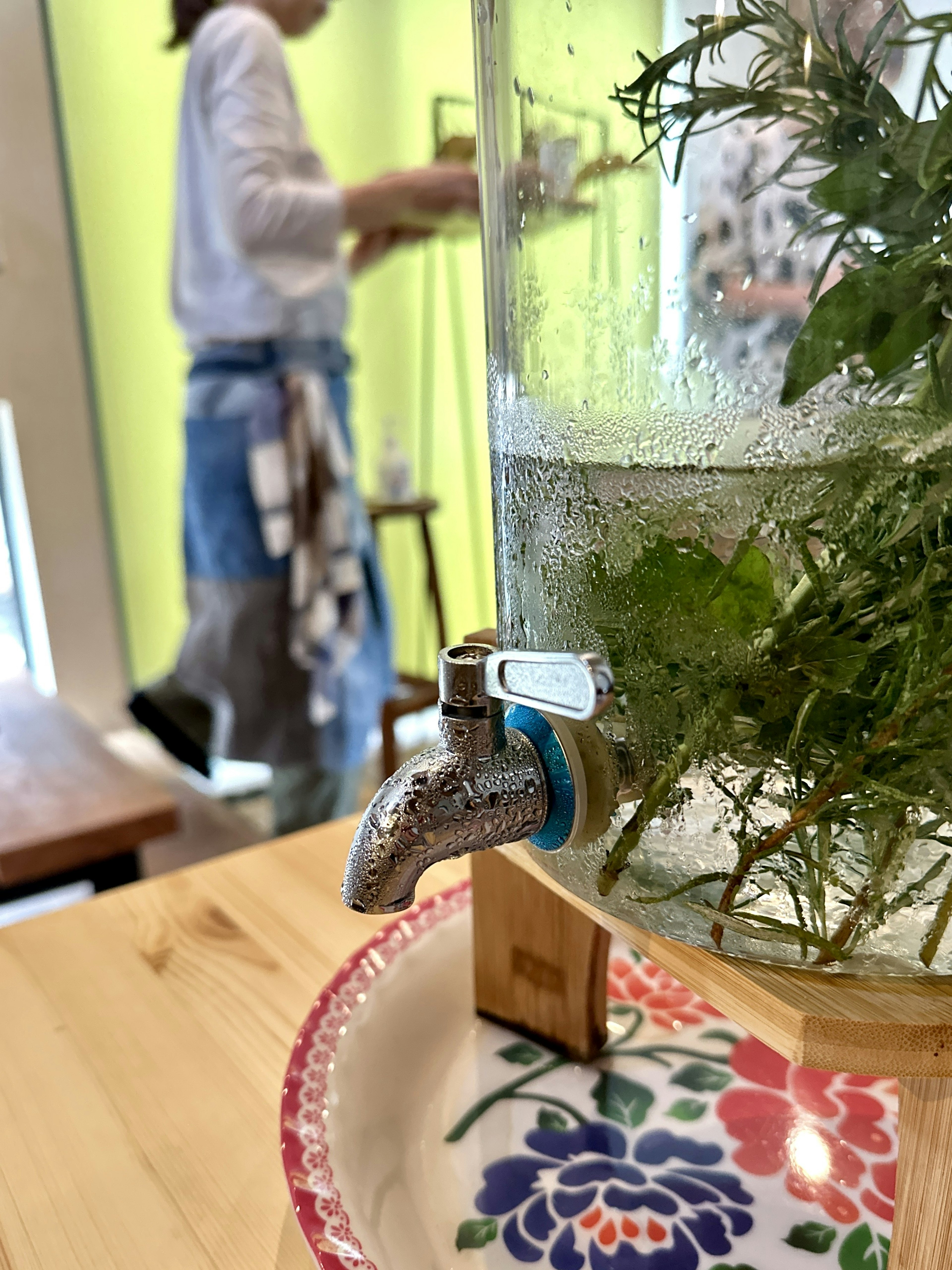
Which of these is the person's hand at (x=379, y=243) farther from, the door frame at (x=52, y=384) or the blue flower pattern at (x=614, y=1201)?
the blue flower pattern at (x=614, y=1201)

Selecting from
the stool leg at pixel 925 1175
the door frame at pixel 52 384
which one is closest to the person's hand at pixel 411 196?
the door frame at pixel 52 384

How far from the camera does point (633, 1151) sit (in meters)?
0.40

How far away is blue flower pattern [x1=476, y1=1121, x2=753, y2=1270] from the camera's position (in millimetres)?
354

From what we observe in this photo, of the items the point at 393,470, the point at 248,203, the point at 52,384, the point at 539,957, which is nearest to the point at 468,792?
the point at 539,957

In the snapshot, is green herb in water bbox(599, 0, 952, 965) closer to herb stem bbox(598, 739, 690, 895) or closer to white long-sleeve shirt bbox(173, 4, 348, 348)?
herb stem bbox(598, 739, 690, 895)

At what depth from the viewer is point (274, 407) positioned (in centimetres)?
125

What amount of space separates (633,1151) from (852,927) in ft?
0.68

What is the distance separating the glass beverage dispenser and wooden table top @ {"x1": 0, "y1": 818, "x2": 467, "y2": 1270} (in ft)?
0.72

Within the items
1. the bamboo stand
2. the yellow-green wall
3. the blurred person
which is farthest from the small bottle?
the bamboo stand

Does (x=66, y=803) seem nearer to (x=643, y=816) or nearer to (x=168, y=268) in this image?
(x=643, y=816)

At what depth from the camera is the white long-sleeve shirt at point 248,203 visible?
109 cm

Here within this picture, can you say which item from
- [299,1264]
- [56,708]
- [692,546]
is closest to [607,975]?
[299,1264]

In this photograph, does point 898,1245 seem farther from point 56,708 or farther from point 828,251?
point 56,708

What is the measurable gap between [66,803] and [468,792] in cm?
76
